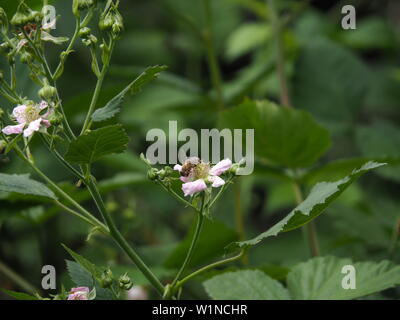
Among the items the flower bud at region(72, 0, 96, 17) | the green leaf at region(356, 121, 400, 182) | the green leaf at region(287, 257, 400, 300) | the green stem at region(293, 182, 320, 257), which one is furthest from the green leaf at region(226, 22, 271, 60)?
the flower bud at region(72, 0, 96, 17)

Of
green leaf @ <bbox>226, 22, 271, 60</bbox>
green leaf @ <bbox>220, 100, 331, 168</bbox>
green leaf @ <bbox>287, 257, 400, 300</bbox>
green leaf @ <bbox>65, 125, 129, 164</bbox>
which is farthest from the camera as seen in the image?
green leaf @ <bbox>226, 22, 271, 60</bbox>

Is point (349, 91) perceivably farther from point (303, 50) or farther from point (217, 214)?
point (217, 214)

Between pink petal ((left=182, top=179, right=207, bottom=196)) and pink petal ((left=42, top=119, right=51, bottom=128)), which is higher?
pink petal ((left=42, top=119, right=51, bottom=128))

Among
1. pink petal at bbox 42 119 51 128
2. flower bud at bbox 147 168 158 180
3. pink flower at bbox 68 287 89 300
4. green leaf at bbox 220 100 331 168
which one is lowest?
pink flower at bbox 68 287 89 300

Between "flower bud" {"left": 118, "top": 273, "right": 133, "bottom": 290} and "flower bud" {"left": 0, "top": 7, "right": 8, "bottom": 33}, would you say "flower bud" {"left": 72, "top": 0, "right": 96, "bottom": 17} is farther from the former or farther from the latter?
"flower bud" {"left": 118, "top": 273, "right": 133, "bottom": 290}

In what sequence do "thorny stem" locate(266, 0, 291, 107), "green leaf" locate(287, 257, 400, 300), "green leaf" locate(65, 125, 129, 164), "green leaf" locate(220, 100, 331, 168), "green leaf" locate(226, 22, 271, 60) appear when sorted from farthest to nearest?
"green leaf" locate(226, 22, 271, 60), "thorny stem" locate(266, 0, 291, 107), "green leaf" locate(220, 100, 331, 168), "green leaf" locate(287, 257, 400, 300), "green leaf" locate(65, 125, 129, 164)

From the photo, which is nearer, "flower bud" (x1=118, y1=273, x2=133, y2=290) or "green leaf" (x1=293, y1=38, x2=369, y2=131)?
"flower bud" (x1=118, y1=273, x2=133, y2=290)
